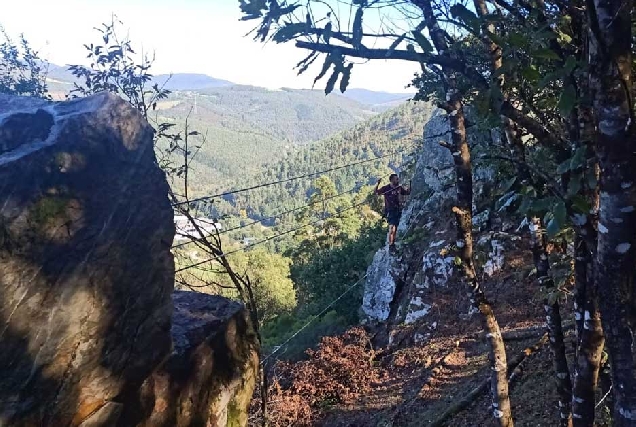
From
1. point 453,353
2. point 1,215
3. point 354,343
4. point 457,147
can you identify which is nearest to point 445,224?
point 354,343

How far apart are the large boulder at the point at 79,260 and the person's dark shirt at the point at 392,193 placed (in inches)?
348

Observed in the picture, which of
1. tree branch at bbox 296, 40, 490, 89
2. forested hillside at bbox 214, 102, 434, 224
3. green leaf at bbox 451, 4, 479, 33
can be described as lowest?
forested hillside at bbox 214, 102, 434, 224

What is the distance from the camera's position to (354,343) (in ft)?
43.5

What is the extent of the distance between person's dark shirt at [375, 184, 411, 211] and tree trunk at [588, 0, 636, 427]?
1057 centimetres

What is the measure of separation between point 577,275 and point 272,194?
142376 mm

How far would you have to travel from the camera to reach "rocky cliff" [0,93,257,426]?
3139 millimetres

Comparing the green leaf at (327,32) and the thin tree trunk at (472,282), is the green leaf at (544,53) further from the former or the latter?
the thin tree trunk at (472,282)

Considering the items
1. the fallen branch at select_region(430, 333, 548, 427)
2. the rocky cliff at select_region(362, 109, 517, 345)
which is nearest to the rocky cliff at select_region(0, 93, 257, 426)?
the fallen branch at select_region(430, 333, 548, 427)

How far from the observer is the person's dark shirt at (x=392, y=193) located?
12.8 meters

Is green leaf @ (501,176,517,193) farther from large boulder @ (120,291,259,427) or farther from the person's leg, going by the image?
the person's leg

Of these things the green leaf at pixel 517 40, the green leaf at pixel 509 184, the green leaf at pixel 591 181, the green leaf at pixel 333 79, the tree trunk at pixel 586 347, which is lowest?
the tree trunk at pixel 586 347

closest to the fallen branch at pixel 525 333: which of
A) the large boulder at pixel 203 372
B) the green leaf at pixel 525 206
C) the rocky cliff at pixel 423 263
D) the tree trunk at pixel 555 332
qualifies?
the rocky cliff at pixel 423 263

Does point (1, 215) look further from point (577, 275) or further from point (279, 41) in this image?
point (577, 275)

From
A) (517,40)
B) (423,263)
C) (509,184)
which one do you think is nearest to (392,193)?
(423,263)
